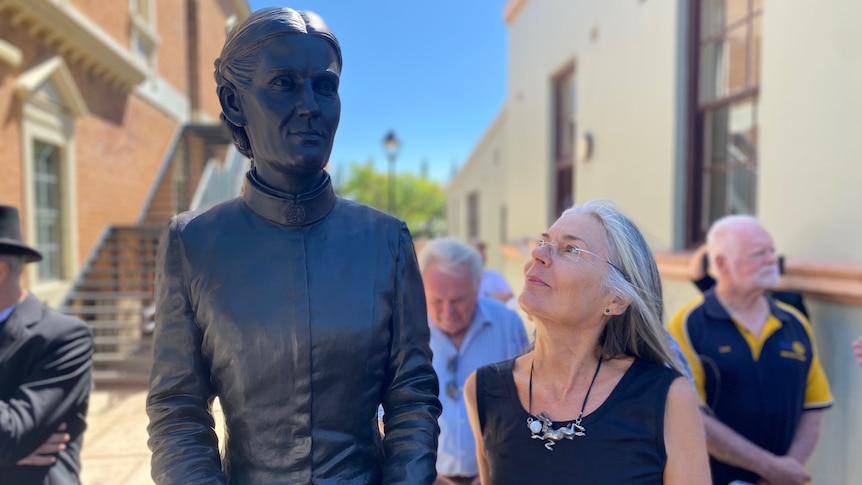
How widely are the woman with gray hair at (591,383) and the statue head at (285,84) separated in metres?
0.71

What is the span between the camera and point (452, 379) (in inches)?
93.7

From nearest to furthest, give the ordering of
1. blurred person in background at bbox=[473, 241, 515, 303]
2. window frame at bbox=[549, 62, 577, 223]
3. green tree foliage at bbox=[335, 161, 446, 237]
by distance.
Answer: blurred person in background at bbox=[473, 241, 515, 303] → window frame at bbox=[549, 62, 577, 223] → green tree foliage at bbox=[335, 161, 446, 237]

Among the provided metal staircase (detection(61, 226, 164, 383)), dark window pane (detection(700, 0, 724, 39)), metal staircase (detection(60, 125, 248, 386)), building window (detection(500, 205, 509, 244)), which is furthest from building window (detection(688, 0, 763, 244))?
building window (detection(500, 205, 509, 244))

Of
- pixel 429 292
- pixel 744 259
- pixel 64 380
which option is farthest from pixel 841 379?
pixel 64 380

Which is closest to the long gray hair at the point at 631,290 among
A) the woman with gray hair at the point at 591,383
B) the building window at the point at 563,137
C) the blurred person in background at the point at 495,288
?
the woman with gray hair at the point at 591,383

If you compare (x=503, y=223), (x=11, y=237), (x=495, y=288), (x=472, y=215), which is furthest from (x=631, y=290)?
(x=472, y=215)

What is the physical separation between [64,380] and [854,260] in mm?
3732

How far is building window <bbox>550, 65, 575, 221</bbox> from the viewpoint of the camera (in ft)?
28.0

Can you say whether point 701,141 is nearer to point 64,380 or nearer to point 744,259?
point 744,259

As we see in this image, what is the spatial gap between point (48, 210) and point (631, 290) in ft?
26.7

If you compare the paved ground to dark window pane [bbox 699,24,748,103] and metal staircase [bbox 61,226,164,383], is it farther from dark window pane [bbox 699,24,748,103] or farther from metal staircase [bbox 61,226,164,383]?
dark window pane [bbox 699,24,748,103]

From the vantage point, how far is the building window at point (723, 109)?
14.7 ft

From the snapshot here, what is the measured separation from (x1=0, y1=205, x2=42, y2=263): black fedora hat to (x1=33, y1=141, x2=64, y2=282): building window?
18.6ft

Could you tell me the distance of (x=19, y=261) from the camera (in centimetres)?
235
